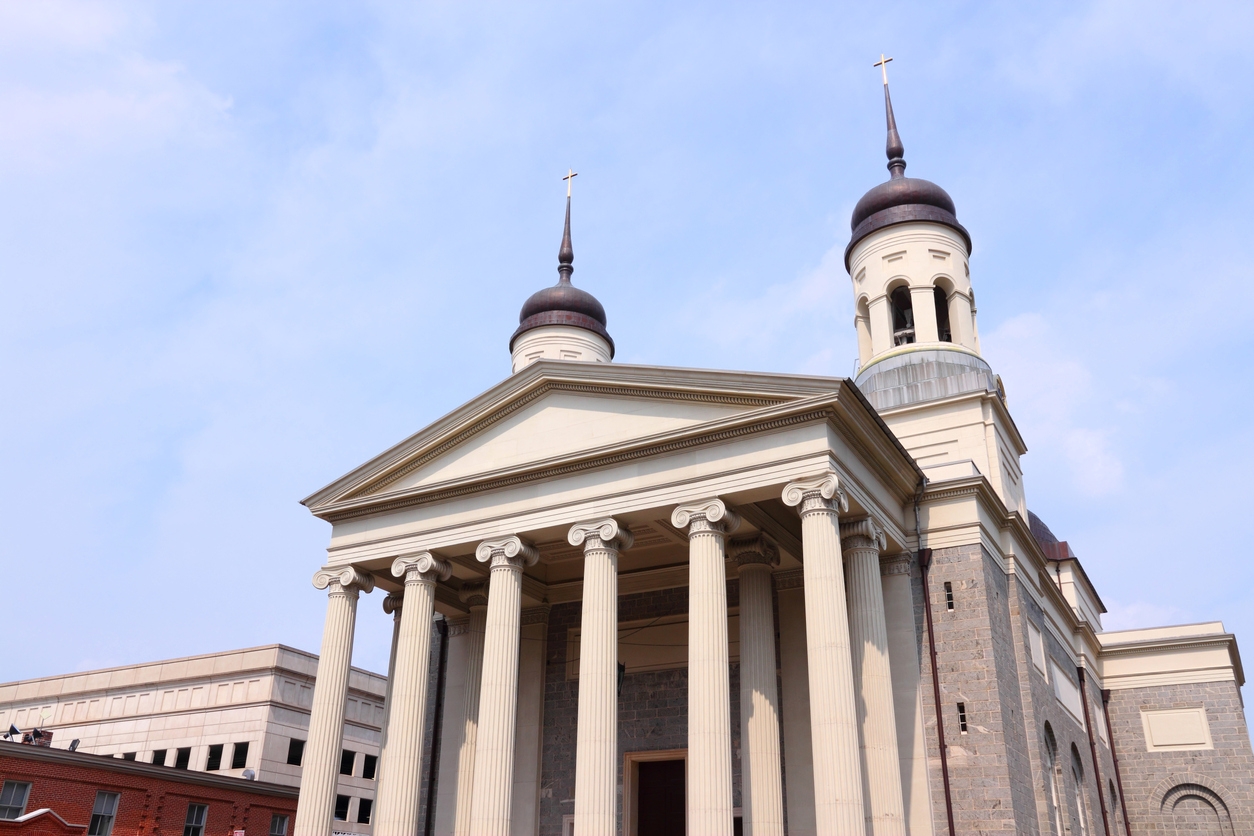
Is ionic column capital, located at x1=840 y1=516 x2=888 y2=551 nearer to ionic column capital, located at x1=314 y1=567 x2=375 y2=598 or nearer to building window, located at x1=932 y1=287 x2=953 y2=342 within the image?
ionic column capital, located at x1=314 y1=567 x2=375 y2=598

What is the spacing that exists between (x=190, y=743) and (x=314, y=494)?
19.5m

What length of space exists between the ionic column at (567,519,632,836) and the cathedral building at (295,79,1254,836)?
53 mm

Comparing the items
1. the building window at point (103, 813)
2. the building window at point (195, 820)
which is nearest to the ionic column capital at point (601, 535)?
the building window at point (103, 813)

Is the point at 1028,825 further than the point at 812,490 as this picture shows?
Yes

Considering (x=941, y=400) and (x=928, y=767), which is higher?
(x=941, y=400)

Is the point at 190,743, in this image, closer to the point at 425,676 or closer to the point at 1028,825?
the point at 425,676

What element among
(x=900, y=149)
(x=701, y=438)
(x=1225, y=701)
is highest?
(x=900, y=149)

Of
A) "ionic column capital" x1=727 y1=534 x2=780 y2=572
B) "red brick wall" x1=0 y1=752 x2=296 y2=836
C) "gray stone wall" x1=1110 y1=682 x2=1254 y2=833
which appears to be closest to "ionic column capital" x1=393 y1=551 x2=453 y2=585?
"ionic column capital" x1=727 y1=534 x2=780 y2=572

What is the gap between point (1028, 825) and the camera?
2056 centimetres

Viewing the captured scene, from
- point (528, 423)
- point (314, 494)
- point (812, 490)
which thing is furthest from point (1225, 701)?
point (314, 494)

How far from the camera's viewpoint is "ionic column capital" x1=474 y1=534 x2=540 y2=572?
854 inches

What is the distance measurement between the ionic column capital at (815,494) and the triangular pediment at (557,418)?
1.55 m

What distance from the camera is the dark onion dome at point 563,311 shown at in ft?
133

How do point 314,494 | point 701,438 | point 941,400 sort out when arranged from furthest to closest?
1. point 941,400
2. point 314,494
3. point 701,438
